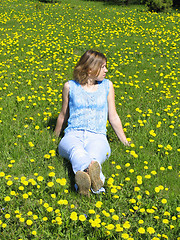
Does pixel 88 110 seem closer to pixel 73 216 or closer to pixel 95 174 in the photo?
pixel 95 174

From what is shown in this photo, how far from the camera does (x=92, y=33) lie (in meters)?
9.08

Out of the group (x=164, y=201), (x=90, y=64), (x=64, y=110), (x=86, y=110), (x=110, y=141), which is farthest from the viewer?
(x=110, y=141)

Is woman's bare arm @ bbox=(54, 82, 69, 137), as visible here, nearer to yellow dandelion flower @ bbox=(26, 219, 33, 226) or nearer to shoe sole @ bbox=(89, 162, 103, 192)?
shoe sole @ bbox=(89, 162, 103, 192)

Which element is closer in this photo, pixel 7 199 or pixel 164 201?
pixel 7 199

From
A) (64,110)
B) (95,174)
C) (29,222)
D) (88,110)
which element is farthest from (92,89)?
(29,222)

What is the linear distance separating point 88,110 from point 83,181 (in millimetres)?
1032

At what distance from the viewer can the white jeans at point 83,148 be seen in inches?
107

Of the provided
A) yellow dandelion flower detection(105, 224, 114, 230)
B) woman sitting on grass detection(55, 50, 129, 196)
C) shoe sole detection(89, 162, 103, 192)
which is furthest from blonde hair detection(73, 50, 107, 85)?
yellow dandelion flower detection(105, 224, 114, 230)

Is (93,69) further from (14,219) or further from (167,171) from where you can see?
(14,219)

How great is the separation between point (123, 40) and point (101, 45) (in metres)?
0.89

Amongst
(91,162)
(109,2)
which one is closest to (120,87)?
(91,162)

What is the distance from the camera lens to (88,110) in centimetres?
334

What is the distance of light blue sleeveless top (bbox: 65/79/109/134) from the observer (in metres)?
3.31

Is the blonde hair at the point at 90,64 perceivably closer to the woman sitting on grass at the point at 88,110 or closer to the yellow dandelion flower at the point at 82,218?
the woman sitting on grass at the point at 88,110
